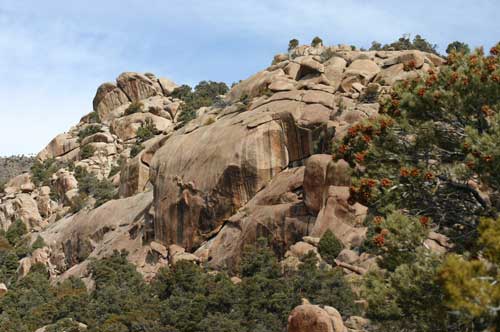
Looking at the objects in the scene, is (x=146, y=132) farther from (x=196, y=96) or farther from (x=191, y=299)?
(x=191, y=299)

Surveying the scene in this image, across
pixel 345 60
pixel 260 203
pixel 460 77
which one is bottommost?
pixel 260 203

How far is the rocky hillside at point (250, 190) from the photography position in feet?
124

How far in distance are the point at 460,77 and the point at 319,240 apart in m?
22.0

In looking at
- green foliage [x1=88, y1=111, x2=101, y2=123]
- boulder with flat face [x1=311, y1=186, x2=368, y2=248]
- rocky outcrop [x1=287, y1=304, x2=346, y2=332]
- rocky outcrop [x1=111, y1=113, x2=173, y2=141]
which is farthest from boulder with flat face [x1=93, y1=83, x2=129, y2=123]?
rocky outcrop [x1=287, y1=304, x2=346, y2=332]

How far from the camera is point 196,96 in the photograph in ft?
300

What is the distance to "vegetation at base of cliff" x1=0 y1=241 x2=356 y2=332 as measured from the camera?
32188 mm

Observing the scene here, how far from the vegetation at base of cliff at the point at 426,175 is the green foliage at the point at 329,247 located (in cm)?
1802

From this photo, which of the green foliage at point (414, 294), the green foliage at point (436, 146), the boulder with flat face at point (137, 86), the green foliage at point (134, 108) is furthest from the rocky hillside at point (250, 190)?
the boulder with flat face at point (137, 86)

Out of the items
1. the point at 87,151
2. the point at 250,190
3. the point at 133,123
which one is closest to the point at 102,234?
the point at 250,190

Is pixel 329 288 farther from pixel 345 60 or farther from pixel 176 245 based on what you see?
pixel 345 60

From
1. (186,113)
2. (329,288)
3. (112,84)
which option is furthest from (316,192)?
(112,84)

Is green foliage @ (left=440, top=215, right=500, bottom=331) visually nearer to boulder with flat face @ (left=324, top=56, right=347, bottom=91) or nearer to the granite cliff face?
the granite cliff face

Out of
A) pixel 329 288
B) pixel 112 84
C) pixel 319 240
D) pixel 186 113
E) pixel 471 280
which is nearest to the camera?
pixel 471 280

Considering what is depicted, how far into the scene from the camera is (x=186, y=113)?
80188mm
